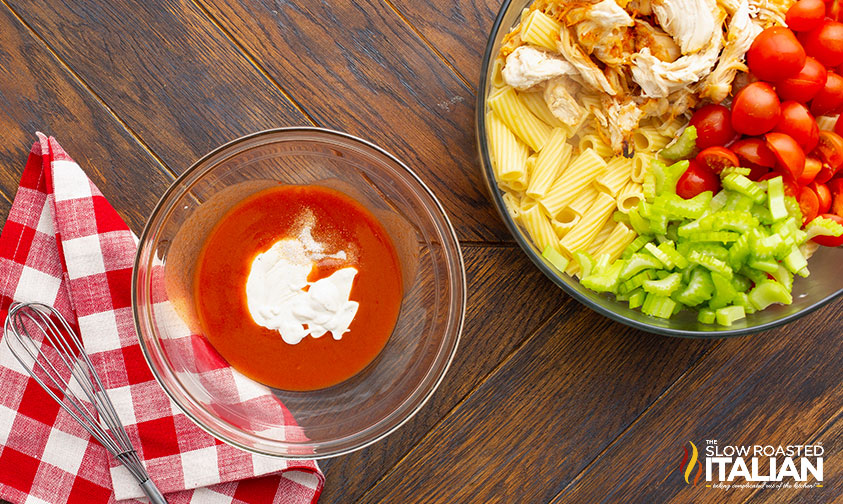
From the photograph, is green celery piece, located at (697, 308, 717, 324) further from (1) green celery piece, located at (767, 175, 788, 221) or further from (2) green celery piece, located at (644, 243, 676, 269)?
(1) green celery piece, located at (767, 175, 788, 221)

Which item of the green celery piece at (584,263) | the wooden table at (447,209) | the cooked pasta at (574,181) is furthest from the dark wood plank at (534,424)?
the cooked pasta at (574,181)

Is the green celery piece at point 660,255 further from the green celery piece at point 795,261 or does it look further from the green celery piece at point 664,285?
the green celery piece at point 795,261

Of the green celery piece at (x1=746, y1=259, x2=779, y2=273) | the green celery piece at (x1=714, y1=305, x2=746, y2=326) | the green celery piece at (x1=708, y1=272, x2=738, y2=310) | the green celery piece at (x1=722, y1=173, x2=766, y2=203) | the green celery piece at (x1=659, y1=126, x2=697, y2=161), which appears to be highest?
the green celery piece at (x1=659, y1=126, x2=697, y2=161)

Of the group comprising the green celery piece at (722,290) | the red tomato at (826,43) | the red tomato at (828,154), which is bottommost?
the green celery piece at (722,290)

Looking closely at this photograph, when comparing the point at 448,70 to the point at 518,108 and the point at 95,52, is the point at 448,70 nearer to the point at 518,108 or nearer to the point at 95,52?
the point at 518,108

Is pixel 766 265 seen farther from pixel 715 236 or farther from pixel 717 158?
pixel 717 158

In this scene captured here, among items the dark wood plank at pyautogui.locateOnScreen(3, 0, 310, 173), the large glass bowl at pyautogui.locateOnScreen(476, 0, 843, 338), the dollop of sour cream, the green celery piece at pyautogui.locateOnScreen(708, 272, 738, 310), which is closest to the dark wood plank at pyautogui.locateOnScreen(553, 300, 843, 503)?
the large glass bowl at pyautogui.locateOnScreen(476, 0, 843, 338)
